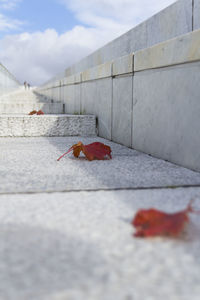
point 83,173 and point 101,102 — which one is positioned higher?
point 101,102

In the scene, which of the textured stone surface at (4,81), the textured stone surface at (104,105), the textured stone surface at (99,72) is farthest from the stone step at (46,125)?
the textured stone surface at (4,81)

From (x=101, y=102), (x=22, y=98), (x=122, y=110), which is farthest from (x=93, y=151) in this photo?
(x=22, y=98)

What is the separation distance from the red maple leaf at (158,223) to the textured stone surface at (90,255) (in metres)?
0.04

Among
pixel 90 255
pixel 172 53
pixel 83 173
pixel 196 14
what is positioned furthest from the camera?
pixel 196 14

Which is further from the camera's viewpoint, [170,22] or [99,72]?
[99,72]

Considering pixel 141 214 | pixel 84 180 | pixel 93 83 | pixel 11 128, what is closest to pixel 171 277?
pixel 141 214

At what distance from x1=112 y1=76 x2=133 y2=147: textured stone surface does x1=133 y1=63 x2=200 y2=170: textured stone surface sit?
183 millimetres

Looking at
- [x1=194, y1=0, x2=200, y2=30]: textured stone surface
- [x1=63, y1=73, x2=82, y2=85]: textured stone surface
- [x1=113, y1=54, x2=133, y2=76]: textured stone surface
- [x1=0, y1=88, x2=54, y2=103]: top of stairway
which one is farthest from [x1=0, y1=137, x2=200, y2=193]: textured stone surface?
[x1=0, y1=88, x2=54, y2=103]: top of stairway

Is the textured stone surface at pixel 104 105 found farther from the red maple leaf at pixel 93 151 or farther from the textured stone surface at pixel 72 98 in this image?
the red maple leaf at pixel 93 151

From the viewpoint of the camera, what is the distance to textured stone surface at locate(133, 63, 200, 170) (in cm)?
293

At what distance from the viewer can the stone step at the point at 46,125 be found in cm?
566

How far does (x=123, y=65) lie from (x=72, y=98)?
395 cm

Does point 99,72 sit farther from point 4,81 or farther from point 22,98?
point 4,81

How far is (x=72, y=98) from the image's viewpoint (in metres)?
8.45
